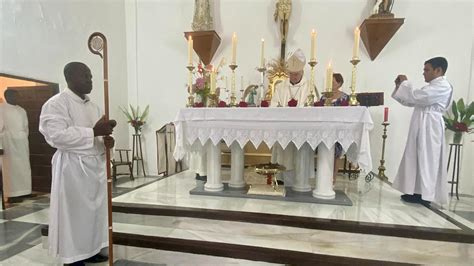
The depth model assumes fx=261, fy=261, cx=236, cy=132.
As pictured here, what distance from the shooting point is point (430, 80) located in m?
2.84

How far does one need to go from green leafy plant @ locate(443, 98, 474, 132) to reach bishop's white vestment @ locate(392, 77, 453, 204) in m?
1.60

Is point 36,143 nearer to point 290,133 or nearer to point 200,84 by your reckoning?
point 200,84

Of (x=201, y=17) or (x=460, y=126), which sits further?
(x=201, y=17)

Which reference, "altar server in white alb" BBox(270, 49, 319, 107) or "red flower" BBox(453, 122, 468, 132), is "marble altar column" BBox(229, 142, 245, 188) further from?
"red flower" BBox(453, 122, 468, 132)

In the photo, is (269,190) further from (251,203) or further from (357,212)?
(357,212)

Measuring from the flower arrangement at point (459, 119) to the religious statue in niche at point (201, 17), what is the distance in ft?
14.2

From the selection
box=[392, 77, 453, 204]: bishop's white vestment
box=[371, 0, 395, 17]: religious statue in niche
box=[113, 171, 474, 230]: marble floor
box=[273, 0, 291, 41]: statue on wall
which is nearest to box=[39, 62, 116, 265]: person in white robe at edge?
box=[113, 171, 474, 230]: marble floor

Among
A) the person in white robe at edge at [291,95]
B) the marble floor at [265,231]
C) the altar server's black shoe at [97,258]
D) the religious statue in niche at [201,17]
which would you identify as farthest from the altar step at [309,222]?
the religious statue in niche at [201,17]

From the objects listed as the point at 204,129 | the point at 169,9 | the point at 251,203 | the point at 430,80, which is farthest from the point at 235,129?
the point at 169,9

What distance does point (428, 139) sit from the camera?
2.80 metres

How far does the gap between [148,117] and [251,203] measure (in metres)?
3.71

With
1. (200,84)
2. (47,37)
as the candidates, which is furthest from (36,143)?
(200,84)

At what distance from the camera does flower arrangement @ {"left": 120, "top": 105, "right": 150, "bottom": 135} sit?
211 inches

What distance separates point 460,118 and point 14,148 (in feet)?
20.6
